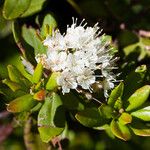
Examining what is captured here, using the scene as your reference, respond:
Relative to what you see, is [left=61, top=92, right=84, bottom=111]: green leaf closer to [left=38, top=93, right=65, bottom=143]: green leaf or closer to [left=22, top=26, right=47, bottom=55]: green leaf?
[left=38, top=93, right=65, bottom=143]: green leaf

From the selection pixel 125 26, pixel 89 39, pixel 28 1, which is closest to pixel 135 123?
pixel 89 39

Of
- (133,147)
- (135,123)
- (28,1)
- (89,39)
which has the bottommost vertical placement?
(133,147)

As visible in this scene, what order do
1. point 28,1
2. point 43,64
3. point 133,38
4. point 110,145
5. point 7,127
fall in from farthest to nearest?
point 110,145 < point 7,127 < point 133,38 < point 28,1 < point 43,64

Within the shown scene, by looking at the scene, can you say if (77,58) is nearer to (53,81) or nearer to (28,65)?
(53,81)

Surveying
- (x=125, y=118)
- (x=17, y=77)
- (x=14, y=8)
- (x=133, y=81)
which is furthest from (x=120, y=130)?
(x=14, y=8)

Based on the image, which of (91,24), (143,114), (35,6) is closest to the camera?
(143,114)

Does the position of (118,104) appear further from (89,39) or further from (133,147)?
(133,147)

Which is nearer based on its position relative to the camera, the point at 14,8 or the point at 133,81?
the point at 133,81
